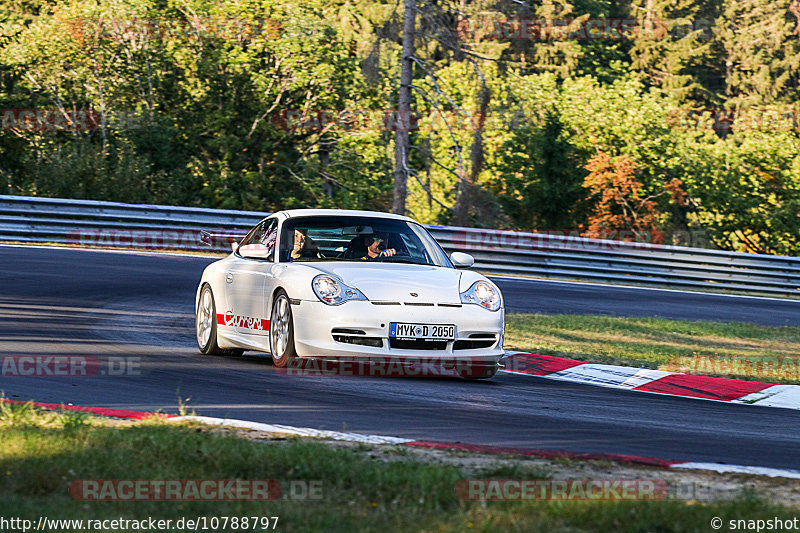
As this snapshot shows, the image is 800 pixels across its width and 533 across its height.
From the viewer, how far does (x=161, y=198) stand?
28.2m

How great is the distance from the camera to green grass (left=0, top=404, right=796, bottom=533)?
426cm

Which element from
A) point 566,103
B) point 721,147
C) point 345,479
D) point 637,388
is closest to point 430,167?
point 566,103

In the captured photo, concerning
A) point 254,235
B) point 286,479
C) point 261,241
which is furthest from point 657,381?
point 286,479

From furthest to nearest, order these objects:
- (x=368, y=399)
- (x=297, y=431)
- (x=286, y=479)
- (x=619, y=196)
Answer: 1. (x=619, y=196)
2. (x=368, y=399)
3. (x=297, y=431)
4. (x=286, y=479)

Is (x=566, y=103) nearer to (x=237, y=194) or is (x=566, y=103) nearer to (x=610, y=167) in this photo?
(x=610, y=167)

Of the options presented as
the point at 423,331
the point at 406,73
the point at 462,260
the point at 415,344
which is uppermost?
the point at 406,73

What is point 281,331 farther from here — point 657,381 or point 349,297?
point 657,381

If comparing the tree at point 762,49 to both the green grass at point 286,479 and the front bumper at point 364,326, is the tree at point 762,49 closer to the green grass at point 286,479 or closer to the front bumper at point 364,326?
the front bumper at point 364,326

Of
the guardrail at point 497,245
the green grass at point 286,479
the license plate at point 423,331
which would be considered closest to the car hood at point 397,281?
the license plate at point 423,331

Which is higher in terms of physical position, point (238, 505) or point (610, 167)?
point (610, 167)

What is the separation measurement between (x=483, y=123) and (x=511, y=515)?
1792cm

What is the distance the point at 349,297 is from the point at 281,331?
2.65 feet

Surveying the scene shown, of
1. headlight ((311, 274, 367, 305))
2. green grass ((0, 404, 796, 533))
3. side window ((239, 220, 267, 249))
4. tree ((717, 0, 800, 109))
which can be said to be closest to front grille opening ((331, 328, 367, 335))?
headlight ((311, 274, 367, 305))

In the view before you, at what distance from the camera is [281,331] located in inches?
366
